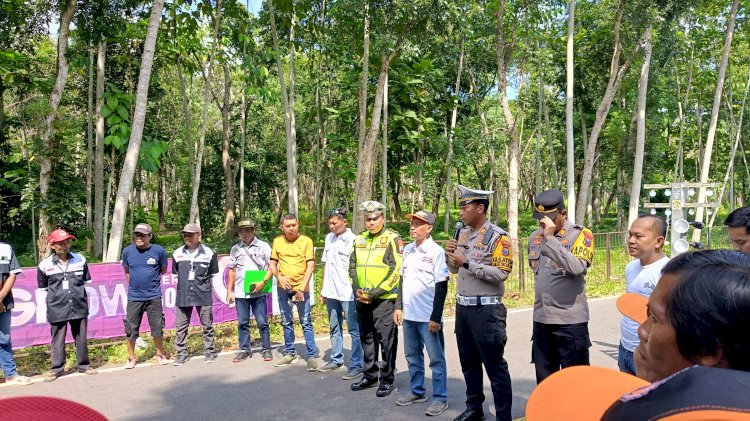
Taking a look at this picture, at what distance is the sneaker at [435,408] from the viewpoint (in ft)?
16.0

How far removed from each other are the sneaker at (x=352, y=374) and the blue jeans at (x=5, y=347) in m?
3.91

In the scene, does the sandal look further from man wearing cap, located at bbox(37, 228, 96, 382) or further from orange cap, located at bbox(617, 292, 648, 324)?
orange cap, located at bbox(617, 292, 648, 324)

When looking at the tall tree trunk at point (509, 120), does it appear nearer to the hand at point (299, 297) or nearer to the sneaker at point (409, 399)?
the hand at point (299, 297)

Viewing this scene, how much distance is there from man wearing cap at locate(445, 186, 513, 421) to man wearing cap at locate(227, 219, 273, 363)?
3429 millimetres

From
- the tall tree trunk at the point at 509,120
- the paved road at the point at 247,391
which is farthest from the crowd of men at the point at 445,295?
the tall tree trunk at the point at 509,120

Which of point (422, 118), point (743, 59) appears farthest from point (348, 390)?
point (743, 59)

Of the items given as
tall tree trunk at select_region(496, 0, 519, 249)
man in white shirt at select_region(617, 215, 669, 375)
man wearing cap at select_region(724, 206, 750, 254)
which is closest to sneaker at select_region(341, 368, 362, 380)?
man in white shirt at select_region(617, 215, 669, 375)

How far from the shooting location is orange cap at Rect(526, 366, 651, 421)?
1091 millimetres

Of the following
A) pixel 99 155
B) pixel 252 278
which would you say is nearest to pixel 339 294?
pixel 252 278

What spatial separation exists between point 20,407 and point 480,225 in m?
3.77

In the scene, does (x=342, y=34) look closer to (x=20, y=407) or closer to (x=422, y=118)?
(x=422, y=118)

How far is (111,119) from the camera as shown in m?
11.2

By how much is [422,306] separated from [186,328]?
3.67 metres

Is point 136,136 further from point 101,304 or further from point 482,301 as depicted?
point 482,301
